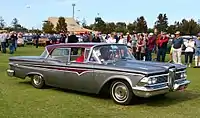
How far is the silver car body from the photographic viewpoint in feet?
26.5

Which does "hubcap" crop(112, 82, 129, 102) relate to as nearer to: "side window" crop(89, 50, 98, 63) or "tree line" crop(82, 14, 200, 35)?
"side window" crop(89, 50, 98, 63)

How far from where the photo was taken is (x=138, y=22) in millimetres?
73188

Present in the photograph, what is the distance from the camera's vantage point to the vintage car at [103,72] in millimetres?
8133

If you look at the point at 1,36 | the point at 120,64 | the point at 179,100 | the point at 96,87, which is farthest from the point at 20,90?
the point at 1,36

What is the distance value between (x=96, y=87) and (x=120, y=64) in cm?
80

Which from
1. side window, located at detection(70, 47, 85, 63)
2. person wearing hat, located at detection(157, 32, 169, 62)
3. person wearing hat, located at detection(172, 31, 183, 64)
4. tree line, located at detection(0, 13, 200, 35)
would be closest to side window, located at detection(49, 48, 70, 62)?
side window, located at detection(70, 47, 85, 63)

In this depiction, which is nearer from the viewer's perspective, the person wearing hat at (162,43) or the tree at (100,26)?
the person wearing hat at (162,43)

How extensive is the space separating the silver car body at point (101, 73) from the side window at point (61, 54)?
4cm

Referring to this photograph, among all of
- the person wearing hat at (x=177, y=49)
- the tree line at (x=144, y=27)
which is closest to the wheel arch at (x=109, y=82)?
the person wearing hat at (x=177, y=49)

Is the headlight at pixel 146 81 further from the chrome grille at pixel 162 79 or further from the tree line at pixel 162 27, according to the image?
the tree line at pixel 162 27

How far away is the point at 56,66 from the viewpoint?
9867mm

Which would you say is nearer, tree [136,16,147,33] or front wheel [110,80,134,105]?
front wheel [110,80,134,105]

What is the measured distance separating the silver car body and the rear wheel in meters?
0.14

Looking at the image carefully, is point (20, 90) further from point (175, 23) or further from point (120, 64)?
point (175, 23)
